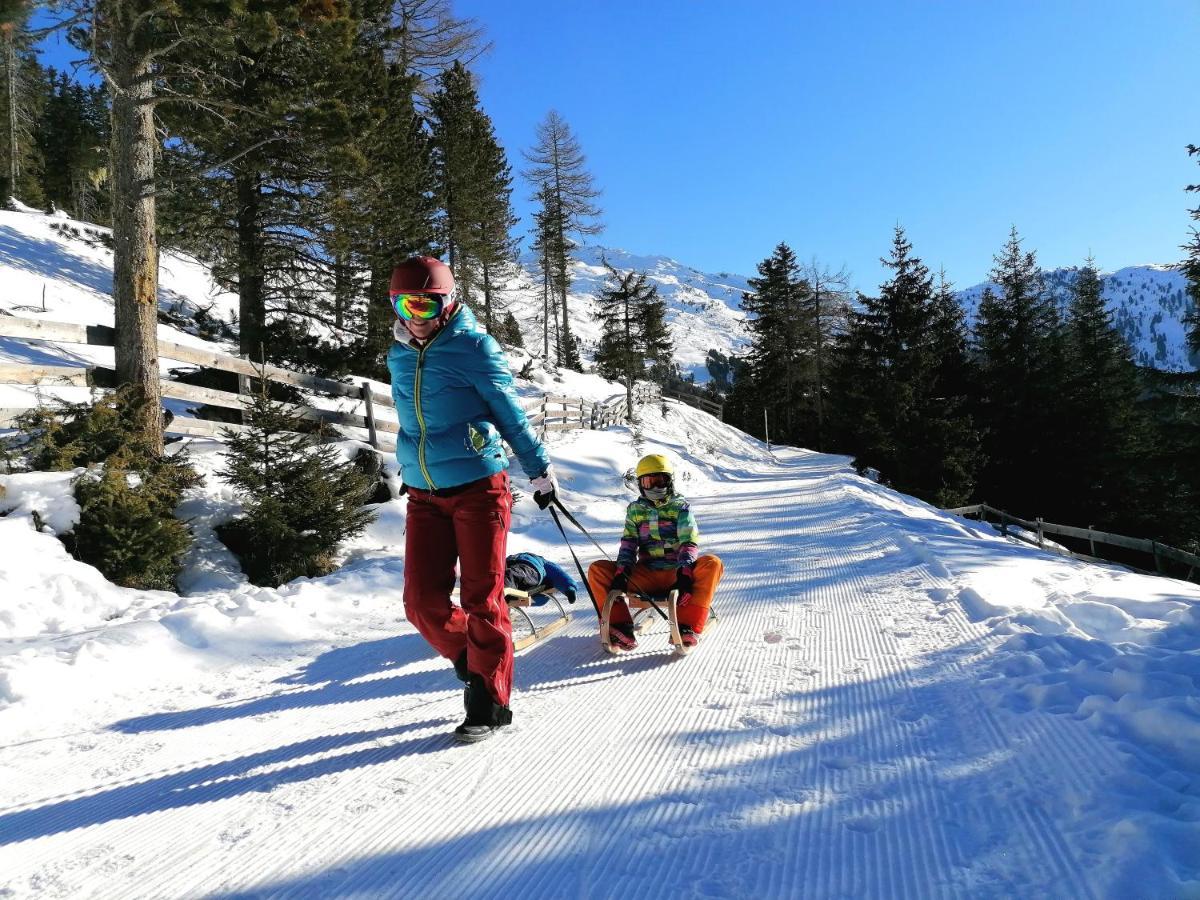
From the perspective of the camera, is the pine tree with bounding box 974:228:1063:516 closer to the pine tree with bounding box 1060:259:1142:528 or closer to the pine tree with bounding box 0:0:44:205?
the pine tree with bounding box 1060:259:1142:528

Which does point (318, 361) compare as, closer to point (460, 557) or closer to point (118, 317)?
point (118, 317)

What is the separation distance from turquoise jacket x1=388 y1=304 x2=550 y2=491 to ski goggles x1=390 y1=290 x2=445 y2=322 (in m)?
0.10

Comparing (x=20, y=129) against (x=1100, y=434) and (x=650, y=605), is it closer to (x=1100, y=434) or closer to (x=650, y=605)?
(x=650, y=605)

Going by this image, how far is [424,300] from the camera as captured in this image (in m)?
3.18

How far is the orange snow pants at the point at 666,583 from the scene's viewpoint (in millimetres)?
4527

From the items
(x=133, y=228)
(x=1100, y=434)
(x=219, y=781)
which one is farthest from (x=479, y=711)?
(x=1100, y=434)

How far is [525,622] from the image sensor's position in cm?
529

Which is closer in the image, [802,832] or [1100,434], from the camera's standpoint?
[802,832]

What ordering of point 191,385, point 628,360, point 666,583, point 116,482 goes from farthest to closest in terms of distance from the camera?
point 628,360, point 191,385, point 116,482, point 666,583

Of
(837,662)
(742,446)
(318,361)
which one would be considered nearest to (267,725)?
(837,662)

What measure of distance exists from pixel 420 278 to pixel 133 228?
7.08 m

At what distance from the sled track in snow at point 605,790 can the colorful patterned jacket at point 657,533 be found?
0.80 metres

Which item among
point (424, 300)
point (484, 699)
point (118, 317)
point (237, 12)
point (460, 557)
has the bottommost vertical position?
point (484, 699)

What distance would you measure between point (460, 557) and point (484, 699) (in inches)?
27.2
